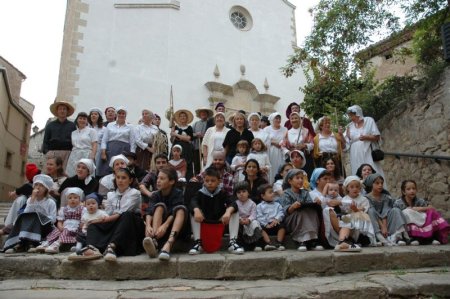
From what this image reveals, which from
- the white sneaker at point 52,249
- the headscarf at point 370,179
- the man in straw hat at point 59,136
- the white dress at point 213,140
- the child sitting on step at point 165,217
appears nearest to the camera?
the child sitting on step at point 165,217

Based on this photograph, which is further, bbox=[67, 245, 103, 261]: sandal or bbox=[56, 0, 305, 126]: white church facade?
bbox=[56, 0, 305, 126]: white church facade

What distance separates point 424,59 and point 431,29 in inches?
27.9

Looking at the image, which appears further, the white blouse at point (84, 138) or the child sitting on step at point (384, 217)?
the white blouse at point (84, 138)

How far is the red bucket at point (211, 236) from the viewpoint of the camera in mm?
4250

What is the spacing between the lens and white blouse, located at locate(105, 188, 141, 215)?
4465mm

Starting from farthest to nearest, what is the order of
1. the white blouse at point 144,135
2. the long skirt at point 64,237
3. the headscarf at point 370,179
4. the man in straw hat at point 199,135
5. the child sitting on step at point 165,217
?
the man in straw hat at point 199,135
the white blouse at point 144,135
the headscarf at point 370,179
the long skirt at point 64,237
the child sitting on step at point 165,217

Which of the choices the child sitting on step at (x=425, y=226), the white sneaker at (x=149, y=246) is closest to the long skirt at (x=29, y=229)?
the white sneaker at (x=149, y=246)

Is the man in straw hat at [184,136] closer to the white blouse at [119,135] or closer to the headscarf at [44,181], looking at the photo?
the white blouse at [119,135]

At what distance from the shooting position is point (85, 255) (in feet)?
12.0

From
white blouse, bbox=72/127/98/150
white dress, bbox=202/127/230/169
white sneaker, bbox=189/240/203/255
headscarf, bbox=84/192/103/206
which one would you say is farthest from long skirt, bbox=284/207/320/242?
white blouse, bbox=72/127/98/150

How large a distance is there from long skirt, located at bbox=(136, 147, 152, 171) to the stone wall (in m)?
5.04

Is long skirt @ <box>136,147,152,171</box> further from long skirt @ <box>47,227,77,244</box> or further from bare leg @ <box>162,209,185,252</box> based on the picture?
bare leg @ <box>162,209,185,252</box>

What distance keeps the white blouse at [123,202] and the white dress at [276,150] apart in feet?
8.30

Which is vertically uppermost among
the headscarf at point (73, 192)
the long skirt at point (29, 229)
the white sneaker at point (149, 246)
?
the headscarf at point (73, 192)
